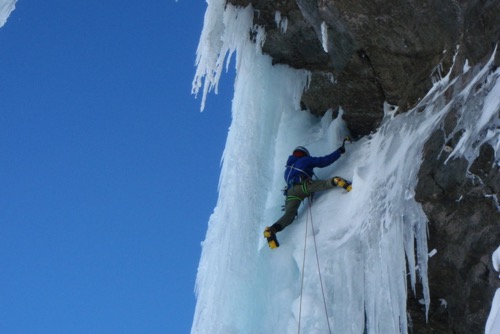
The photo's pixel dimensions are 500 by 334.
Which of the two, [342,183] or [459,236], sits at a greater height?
[342,183]

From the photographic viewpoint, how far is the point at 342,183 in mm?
8117

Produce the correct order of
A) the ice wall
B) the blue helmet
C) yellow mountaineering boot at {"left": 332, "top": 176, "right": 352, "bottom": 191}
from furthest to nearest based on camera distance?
the blue helmet → yellow mountaineering boot at {"left": 332, "top": 176, "right": 352, "bottom": 191} → the ice wall

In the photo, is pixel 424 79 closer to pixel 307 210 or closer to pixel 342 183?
pixel 342 183

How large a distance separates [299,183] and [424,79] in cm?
205

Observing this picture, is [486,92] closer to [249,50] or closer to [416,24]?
[416,24]

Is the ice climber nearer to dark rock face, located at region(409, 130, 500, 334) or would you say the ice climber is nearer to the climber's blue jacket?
the climber's blue jacket

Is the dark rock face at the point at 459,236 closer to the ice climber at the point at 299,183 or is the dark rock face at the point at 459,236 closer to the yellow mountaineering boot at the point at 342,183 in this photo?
the yellow mountaineering boot at the point at 342,183

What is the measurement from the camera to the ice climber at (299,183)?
8.23m

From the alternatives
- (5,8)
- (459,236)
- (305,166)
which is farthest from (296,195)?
(5,8)

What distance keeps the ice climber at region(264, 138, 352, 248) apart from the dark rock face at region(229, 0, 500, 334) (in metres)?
0.85

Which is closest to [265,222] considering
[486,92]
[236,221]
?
[236,221]

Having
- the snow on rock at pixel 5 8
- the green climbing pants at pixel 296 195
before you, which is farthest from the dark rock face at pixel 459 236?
the snow on rock at pixel 5 8

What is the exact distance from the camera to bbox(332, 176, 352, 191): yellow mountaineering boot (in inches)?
318

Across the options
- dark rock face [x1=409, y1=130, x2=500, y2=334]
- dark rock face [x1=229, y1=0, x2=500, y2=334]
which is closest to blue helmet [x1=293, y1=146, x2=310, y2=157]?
dark rock face [x1=229, y1=0, x2=500, y2=334]
